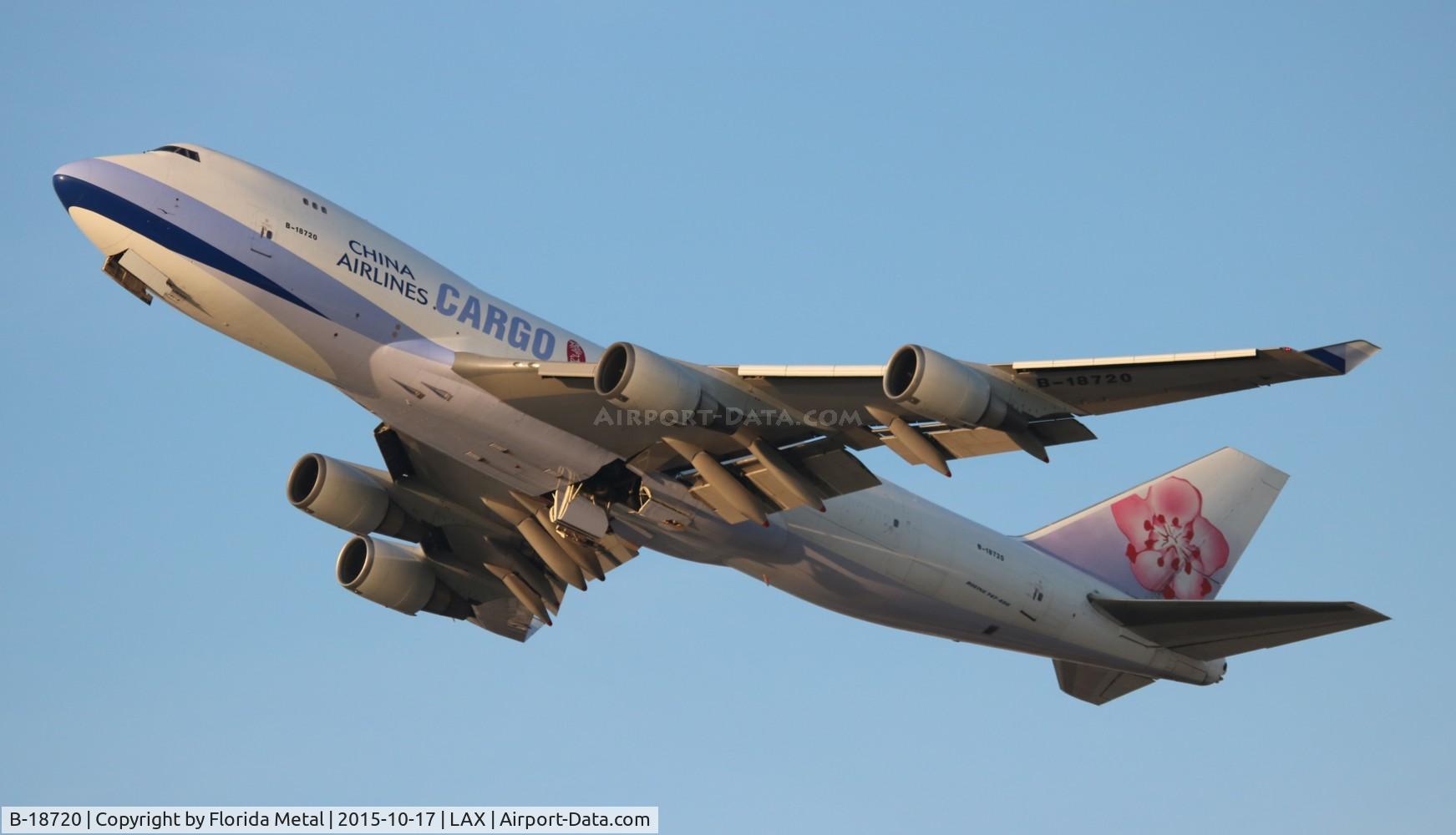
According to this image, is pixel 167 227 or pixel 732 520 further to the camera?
pixel 732 520

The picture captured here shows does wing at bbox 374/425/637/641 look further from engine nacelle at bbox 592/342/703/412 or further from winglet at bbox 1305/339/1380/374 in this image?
winglet at bbox 1305/339/1380/374

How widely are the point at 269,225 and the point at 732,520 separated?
10067 millimetres

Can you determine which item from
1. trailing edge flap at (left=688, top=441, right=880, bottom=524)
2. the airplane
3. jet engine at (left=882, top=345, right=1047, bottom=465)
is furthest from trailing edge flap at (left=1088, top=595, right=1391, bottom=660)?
jet engine at (left=882, top=345, right=1047, bottom=465)

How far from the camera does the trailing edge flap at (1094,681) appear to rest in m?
38.5

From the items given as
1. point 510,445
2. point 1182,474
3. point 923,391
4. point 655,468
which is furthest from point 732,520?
point 1182,474

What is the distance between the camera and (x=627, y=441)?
3012 centimetres

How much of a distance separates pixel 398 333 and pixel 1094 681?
63.1ft

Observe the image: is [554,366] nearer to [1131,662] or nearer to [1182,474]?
[1131,662]

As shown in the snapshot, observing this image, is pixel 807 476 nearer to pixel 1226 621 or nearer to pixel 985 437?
pixel 985 437

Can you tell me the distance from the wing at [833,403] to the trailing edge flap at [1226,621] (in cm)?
852

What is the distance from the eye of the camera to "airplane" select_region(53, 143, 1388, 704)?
27172 millimetres

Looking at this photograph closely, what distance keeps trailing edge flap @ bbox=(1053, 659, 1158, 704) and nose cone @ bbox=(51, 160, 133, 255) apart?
73.5ft

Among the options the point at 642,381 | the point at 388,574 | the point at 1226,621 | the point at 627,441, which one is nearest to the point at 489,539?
the point at 388,574

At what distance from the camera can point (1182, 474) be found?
4056 cm
